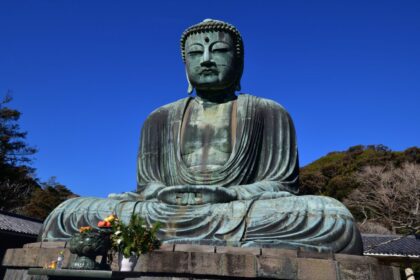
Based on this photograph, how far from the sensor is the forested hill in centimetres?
2497

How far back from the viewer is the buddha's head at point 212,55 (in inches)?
311

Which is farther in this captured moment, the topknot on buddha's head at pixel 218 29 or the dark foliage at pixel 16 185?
the dark foliage at pixel 16 185

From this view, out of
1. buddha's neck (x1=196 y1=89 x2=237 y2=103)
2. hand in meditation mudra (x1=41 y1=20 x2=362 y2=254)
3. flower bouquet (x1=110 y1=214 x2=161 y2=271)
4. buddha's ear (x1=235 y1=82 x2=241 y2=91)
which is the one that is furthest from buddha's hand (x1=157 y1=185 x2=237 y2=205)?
buddha's ear (x1=235 y1=82 x2=241 y2=91)

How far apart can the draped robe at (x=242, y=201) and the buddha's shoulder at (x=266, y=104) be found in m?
0.02

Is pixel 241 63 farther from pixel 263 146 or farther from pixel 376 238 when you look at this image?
pixel 376 238

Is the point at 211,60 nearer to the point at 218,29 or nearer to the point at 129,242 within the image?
the point at 218,29

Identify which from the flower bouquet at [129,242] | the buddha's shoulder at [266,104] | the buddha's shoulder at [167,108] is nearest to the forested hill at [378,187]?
the buddha's shoulder at [266,104]

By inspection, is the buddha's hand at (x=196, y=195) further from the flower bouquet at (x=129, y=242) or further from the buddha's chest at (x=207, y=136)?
the flower bouquet at (x=129, y=242)

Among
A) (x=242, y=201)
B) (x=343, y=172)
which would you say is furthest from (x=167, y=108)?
(x=343, y=172)

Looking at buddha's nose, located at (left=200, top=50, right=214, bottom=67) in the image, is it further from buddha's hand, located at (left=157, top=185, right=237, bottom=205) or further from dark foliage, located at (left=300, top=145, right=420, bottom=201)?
dark foliage, located at (left=300, top=145, right=420, bottom=201)

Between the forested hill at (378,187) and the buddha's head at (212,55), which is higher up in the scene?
the forested hill at (378,187)

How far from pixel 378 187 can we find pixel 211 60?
22.9 m

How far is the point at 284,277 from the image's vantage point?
14.6 feet

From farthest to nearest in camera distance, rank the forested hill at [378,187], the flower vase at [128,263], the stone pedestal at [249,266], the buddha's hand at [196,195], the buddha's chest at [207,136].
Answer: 1. the forested hill at [378,187]
2. the buddha's chest at [207,136]
3. the buddha's hand at [196,195]
4. the stone pedestal at [249,266]
5. the flower vase at [128,263]
